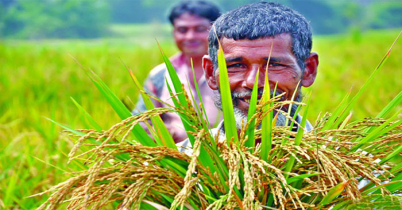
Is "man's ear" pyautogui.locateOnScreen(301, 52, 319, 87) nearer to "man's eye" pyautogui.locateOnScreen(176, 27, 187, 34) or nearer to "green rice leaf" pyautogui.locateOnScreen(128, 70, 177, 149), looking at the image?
"green rice leaf" pyautogui.locateOnScreen(128, 70, 177, 149)

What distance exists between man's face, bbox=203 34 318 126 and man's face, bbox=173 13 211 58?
193 centimetres

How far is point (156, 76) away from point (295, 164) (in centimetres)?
212

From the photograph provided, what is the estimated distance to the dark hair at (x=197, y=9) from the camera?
3.68 meters

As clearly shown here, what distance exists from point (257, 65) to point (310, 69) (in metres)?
0.30

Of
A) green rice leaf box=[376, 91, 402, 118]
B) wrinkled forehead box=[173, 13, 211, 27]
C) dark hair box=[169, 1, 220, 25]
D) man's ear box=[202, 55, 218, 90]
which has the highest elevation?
dark hair box=[169, 1, 220, 25]

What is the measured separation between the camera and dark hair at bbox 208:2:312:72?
1.56 meters

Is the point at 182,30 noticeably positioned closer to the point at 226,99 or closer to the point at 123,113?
the point at 123,113

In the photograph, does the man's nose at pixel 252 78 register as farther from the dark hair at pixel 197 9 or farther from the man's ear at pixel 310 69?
the dark hair at pixel 197 9

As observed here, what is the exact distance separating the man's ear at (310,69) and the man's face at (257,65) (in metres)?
0.10

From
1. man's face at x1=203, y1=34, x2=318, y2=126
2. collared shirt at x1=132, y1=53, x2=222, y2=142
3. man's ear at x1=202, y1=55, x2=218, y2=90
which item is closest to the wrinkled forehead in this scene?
collared shirt at x1=132, y1=53, x2=222, y2=142

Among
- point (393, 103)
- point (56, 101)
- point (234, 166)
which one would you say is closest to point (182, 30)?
point (56, 101)

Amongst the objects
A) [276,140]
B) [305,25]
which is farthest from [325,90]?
[276,140]

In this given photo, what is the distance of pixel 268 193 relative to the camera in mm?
1343

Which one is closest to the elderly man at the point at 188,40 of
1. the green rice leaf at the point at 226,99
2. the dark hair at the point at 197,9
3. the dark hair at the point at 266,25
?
the dark hair at the point at 197,9
